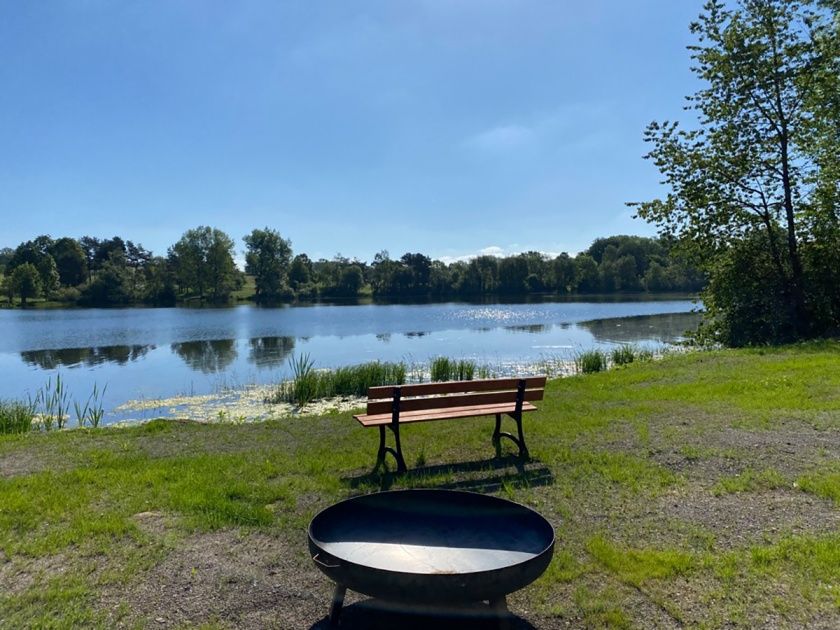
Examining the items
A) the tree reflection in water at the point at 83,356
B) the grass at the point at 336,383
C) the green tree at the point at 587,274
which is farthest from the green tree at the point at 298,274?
the grass at the point at 336,383

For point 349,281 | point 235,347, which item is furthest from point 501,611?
point 349,281

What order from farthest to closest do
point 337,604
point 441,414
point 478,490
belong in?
point 441,414 < point 478,490 < point 337,604

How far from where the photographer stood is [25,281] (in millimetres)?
71375

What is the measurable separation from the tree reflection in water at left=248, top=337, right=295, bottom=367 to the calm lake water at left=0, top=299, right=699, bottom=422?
5cm

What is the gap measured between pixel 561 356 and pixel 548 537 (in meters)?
17.2

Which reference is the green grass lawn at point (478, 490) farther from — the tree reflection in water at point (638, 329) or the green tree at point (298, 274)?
the green tree at point (298, 274)

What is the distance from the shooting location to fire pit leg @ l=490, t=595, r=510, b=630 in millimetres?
2814

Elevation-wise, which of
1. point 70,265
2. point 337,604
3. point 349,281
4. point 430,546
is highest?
point 70,265

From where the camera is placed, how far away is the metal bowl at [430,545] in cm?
264

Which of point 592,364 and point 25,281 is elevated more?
point 25,281

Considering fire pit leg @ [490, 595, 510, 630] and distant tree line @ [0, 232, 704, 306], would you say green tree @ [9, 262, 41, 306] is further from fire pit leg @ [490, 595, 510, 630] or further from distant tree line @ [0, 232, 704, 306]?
fire pit leg @ [490, 595, 510, 630]

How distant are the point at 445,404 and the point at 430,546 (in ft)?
8.44

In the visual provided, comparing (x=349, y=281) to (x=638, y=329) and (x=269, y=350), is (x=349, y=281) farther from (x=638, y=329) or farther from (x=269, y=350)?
(x=269, y=350)

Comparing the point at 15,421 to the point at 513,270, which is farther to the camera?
the point at 513,270
